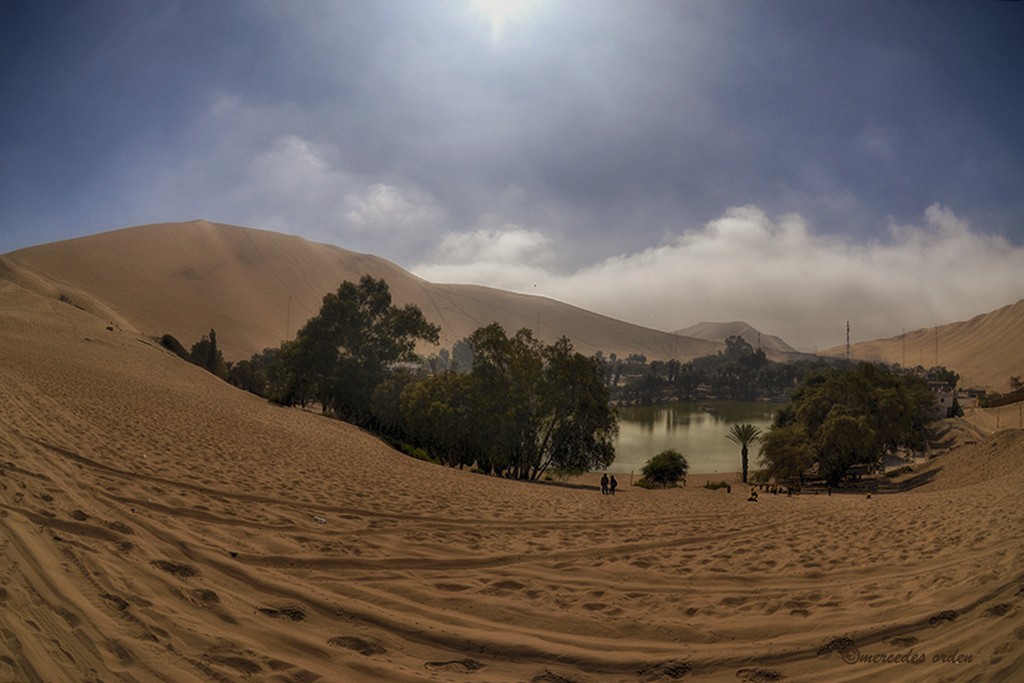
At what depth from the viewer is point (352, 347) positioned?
4041 centimetres

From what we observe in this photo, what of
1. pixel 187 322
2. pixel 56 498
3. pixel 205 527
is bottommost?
pixel 205 527

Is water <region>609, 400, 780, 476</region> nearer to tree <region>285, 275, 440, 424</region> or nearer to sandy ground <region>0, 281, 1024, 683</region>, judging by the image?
tree <region>285, 275, 440, 424</region>

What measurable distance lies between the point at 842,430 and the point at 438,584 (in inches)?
1248

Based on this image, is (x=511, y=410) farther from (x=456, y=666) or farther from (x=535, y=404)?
(x=456, y=666)

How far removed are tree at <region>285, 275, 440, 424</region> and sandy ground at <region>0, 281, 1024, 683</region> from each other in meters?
28.6

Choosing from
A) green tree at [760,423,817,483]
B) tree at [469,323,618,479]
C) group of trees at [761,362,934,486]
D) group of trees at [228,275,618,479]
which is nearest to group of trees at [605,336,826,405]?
group of trees at [761,362,934,486]

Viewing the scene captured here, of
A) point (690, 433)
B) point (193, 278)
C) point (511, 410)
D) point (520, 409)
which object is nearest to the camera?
point (511, 410)

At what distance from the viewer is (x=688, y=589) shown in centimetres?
577

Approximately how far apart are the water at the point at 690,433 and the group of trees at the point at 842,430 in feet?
31.1

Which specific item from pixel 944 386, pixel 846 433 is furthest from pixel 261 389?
pixel 944 386

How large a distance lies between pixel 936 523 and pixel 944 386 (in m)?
98.2

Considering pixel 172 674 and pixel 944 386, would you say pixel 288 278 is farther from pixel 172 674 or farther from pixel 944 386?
pixel 172 674

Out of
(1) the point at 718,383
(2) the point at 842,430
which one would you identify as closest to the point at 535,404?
(2) the point at 842,430

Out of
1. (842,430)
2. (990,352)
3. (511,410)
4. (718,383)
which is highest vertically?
(990,352)
